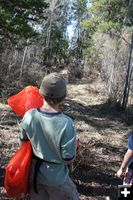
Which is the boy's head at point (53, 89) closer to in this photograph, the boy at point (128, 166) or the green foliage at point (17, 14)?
the boy at point (128, 166)

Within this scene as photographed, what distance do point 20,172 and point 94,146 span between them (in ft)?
18.9

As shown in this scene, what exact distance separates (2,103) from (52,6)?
27.4 m

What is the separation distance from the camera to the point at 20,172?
335 cm

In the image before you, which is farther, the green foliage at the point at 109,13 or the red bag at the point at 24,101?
the green foliage at the point at 109,13

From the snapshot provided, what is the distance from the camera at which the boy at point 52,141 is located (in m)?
3.27

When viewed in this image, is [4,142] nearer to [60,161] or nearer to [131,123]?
[60,161]

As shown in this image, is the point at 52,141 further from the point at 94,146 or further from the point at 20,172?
the point at 94,146

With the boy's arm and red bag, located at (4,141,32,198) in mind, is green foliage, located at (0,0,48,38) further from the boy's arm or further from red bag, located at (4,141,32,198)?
red bag, located at (4,141,32,198)

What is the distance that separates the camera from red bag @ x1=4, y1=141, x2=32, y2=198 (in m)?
3.35

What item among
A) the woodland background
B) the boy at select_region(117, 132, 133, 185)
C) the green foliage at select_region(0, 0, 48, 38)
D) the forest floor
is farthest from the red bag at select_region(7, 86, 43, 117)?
the green foliage at select_region(0, 0, 48, 38)

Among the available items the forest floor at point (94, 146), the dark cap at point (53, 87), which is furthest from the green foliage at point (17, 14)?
the dark cap at point (53, 87)

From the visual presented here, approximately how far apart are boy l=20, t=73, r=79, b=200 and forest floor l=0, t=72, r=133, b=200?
1.14 meters

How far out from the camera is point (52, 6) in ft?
132

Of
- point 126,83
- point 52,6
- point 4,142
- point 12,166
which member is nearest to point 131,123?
point 126,83
